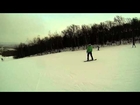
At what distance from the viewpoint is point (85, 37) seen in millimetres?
4105

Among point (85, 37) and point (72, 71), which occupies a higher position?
point (85, 37)

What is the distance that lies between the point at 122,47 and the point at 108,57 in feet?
0.96

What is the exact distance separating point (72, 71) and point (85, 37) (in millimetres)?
627

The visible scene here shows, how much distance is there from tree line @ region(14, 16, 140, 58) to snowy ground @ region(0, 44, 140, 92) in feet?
0.38

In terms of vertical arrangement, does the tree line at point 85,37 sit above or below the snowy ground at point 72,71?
above

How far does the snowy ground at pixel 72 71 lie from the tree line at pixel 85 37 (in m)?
0.12

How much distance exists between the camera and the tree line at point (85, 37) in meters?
4.01

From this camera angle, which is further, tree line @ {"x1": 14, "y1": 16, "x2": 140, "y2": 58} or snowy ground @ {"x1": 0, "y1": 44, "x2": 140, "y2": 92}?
tree line @ {"x1": 14, "y1": 16, "x2": 140, "y2": 58}

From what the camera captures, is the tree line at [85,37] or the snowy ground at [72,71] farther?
the tree line at [85,37]

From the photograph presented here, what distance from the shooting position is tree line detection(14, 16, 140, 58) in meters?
4.01

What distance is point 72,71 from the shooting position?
4.05 meters

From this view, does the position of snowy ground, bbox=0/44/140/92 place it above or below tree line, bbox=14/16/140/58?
below
